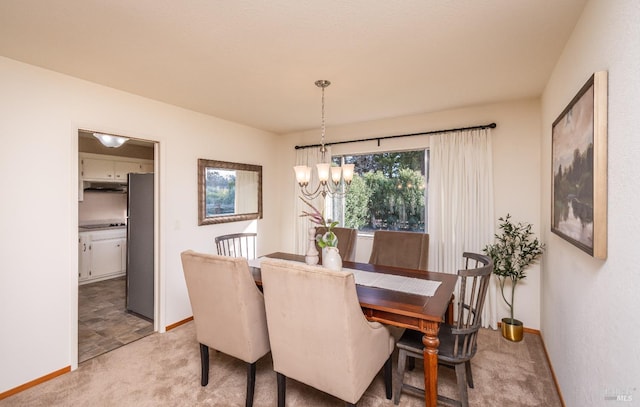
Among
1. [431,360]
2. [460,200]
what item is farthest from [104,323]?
[460,200]

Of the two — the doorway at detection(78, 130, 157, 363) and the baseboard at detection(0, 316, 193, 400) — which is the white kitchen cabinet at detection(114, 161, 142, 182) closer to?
the doorway at detection(78, 130, 157, 363)

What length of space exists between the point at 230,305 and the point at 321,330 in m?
0.68

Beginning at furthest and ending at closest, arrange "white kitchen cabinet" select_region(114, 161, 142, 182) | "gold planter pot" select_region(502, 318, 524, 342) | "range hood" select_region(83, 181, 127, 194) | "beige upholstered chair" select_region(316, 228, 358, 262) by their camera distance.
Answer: "white kitchen cabinet" select_region(114, 161, 142, 182) < "range hood" select_region(83, 181, 127, 194) < "beige upholstered chair" select_region(316, 228, 358, 262) < "gold planter pot" select_region(502, 318, 524, 342)

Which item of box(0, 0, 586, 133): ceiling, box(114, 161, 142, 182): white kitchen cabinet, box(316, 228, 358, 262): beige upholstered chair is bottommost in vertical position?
box(316, 228, 358, 262): beige upholstered chair

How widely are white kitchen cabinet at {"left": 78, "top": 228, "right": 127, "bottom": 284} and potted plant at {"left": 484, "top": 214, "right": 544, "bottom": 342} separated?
547cm

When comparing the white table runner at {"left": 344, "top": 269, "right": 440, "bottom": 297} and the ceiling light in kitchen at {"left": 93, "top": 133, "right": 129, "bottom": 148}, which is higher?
the ceiling light in kitchen at {"left": 93, "top": 133, "right": 129, "bottom": 148}

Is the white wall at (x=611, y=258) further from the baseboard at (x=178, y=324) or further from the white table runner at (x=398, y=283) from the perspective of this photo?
the baseboard at (x=178, y=324)

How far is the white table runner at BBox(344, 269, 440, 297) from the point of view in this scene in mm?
2156

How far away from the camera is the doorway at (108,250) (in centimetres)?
323

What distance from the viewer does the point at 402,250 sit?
3059 millimetres

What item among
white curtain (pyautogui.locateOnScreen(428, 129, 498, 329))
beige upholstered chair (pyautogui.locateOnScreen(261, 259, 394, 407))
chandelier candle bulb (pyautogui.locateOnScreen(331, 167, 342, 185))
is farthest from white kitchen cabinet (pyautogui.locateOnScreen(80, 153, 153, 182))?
white curtain (pyautogui.locateOnScreen(428, 129, 498, 329))

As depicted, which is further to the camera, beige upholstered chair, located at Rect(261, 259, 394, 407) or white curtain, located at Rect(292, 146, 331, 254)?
white curtain, located at Rect(292, 146, 331, 254)

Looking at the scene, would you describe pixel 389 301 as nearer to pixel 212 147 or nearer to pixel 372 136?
pixel 372 136

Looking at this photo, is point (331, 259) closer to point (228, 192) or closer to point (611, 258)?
point (611, 258)
